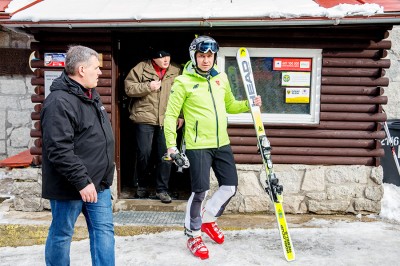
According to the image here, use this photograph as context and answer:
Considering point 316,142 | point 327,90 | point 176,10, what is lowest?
point 316,142

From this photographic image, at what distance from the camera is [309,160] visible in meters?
6.11

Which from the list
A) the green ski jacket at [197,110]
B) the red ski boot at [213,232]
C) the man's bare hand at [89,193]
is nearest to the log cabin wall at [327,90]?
the red ski boot at [213,232]

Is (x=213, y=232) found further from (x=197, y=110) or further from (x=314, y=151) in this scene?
(x=314, y=151)

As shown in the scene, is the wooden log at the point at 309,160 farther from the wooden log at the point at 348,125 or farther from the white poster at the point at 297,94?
the white poster at the point at 297,94

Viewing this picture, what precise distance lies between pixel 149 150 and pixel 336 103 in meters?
2.57

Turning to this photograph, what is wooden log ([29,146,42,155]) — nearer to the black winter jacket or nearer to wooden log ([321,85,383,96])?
the black winter jacket

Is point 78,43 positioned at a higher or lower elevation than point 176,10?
lower

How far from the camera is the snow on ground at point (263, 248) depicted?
4.54 metres

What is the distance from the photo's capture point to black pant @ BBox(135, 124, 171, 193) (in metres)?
6.36

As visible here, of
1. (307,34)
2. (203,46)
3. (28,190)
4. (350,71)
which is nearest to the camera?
(203,46)

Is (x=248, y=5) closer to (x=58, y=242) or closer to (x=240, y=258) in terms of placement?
(x=240, y=258)

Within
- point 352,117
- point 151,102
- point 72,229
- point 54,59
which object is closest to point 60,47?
point 54,59

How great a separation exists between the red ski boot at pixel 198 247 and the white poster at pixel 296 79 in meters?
2.43

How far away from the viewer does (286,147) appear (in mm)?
6109
